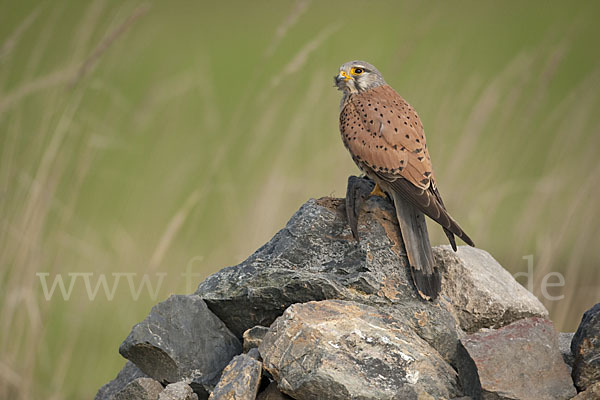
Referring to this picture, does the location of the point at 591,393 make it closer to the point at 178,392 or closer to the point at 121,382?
the point at 178,392

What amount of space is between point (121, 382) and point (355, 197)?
1.41m

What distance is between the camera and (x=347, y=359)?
2869 mm

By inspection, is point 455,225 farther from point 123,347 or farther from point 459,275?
point 123,347

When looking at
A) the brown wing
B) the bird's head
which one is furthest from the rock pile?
the bird's head

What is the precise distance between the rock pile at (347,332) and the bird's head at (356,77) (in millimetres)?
646

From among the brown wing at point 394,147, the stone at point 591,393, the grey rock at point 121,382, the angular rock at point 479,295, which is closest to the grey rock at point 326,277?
the angular rock at point 479,295

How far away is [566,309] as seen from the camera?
4410mm

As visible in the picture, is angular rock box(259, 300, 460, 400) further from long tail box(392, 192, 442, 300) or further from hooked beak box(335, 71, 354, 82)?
hooked beak box(335, 71, 354, 82)

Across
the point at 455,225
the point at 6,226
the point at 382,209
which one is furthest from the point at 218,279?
the point at 6,226

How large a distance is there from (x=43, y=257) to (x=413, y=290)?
2053 millimetres

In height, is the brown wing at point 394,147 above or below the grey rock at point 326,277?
above

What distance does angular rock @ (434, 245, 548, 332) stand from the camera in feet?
11.6

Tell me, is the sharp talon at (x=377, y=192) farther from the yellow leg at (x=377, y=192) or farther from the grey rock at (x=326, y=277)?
the grey rock at (x=326, y=277)

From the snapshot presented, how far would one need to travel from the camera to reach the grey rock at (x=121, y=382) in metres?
3.52
